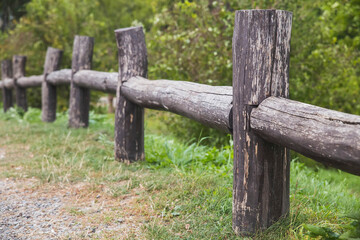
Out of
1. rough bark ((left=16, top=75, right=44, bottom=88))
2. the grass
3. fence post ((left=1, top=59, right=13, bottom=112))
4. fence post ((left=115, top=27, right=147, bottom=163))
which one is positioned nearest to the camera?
the grass

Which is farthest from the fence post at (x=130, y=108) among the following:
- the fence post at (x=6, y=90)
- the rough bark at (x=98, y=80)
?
the fence post at (x=6, y=90)

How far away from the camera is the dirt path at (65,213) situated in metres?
2.35

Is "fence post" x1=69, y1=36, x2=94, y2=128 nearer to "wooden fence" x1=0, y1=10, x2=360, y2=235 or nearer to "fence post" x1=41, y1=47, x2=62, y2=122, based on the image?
"fence post" x1=41, y1=47, x2=62, y2=122

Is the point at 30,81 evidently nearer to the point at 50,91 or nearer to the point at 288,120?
the point at 50,91

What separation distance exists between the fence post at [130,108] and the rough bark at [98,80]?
1.42 feet

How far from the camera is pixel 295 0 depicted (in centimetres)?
522

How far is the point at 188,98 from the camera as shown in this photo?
274cm

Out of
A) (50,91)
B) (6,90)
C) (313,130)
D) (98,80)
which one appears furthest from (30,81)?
(313,130)

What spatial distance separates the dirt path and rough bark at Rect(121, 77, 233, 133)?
793 mm

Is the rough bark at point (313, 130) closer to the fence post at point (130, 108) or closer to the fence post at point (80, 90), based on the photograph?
the fence post at point (130, 108)

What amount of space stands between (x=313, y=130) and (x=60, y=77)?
17.6 ft

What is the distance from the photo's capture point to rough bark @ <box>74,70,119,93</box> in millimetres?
4379

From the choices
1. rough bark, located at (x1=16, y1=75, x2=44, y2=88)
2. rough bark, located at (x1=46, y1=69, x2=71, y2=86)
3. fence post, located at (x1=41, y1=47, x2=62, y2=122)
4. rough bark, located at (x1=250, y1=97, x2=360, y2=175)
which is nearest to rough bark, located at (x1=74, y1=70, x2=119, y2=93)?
rough bark, located at (x1=46, y1=69, x2=71, y2=86)

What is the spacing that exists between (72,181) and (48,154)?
0.98 meters
